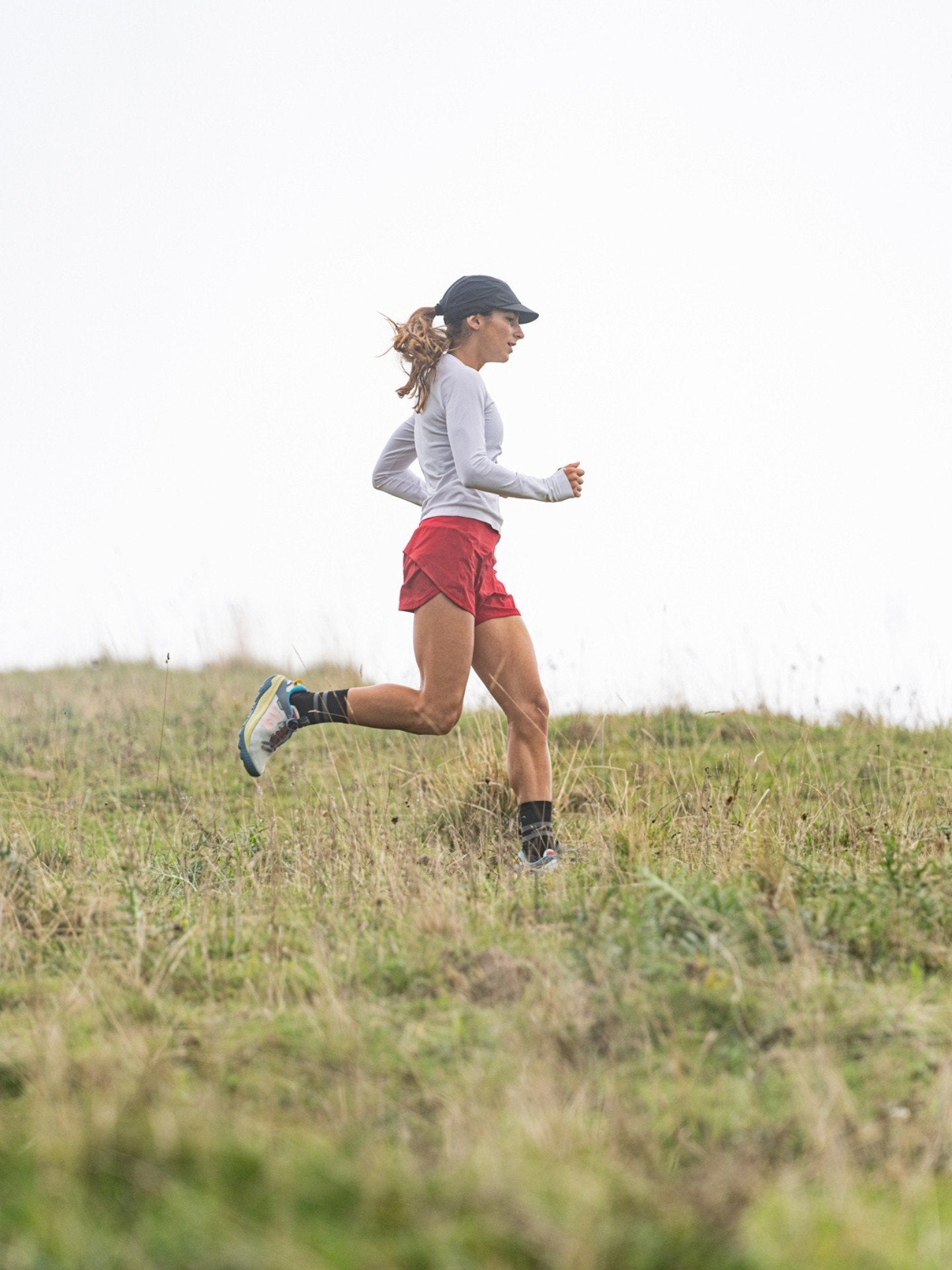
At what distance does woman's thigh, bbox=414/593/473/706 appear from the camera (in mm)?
4438

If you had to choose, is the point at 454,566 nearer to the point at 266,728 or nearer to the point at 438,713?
the point at 438,713

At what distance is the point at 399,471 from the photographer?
5062 millimetres

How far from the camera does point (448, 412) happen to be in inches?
176

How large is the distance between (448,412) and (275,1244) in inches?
128

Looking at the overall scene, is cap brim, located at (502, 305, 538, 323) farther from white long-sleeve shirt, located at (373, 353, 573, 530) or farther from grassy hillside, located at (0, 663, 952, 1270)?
grassy hillside, located at (0, 663, 952, 1270)

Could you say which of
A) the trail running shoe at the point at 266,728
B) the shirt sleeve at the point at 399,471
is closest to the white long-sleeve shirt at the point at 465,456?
the shirt sleeve at the point at 399,471

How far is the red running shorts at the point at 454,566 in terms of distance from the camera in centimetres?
443

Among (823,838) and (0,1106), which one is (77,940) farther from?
(823,838)

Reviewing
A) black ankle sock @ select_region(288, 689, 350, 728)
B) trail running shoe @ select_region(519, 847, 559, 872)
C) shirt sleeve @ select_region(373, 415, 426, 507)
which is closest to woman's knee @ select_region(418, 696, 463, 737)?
black ankle sock @ select_region(288, 689, 350, 728)

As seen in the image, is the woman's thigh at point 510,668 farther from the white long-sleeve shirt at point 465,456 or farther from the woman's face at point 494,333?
the woman's face at point 494,333

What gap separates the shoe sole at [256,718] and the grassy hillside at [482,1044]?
327 mm

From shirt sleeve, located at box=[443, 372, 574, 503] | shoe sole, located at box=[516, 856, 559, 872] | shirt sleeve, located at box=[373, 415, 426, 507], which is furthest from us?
shirt sleeve, located at box=[373, 415, 426, 507]

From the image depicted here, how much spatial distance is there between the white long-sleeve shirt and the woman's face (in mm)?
168

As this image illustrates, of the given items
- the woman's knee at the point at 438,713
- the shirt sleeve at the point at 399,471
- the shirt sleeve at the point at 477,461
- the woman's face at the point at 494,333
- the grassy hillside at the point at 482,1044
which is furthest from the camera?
the shirt sleeve at the point at 399,471
